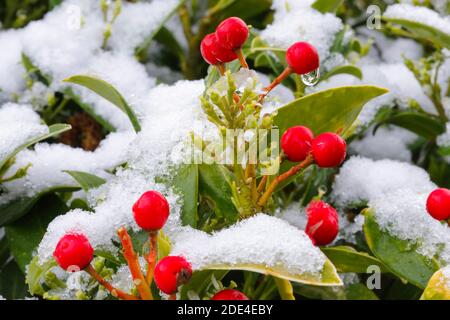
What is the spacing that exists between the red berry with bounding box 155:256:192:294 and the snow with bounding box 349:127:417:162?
3.13ft

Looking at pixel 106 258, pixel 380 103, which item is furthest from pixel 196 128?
pixel 380 103

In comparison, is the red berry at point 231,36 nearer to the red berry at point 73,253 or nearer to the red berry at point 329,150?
the red berry at point 329,150

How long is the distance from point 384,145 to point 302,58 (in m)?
0.76

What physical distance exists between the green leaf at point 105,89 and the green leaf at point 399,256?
1.52 ft

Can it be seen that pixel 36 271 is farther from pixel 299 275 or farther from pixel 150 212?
pixel 299 275

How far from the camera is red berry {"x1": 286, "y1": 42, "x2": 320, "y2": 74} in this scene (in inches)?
44.9

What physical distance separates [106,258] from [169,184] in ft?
0.52

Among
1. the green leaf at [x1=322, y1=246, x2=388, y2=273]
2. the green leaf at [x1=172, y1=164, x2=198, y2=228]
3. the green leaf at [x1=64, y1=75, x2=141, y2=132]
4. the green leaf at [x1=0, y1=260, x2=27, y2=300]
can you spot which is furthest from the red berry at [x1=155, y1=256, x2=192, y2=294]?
the green leaf at [x1=0, y1=260, x2=27, y2=300]

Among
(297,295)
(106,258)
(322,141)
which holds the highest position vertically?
(322,141)

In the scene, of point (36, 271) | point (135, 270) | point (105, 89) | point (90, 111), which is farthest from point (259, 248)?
point (90, 111)

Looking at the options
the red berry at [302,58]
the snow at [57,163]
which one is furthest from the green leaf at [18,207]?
the red berry at [302,58]

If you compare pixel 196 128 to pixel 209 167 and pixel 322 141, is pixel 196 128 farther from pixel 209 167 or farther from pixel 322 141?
pixel 322 141

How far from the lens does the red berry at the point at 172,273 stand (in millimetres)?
941
